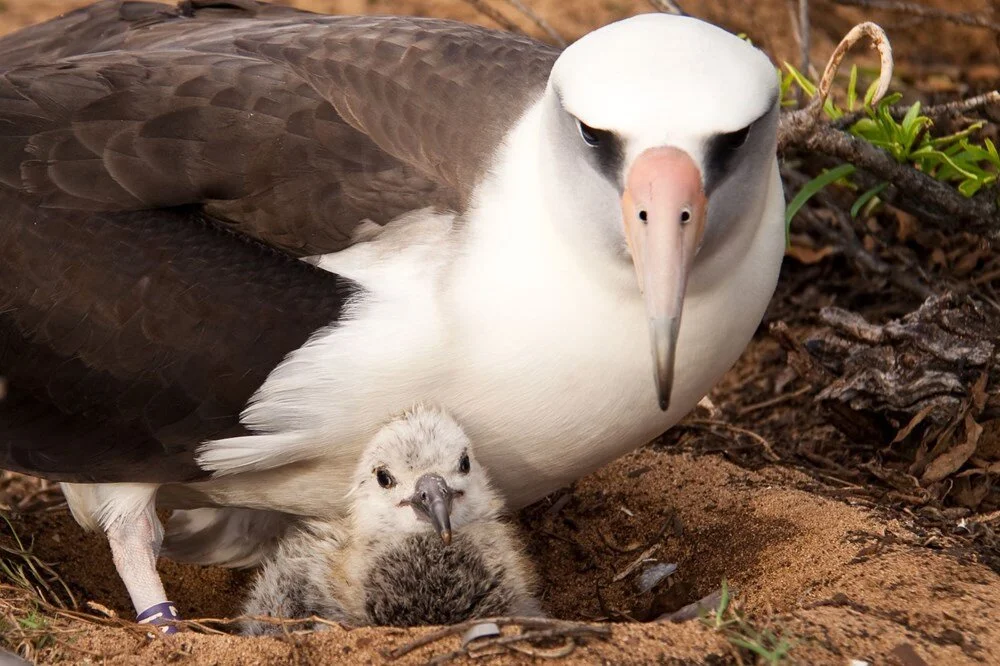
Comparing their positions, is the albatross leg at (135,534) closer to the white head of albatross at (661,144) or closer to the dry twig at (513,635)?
the dry twig at (513,635)

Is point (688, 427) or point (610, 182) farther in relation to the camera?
point (688, 427)

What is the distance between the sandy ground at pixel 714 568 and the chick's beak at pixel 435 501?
0.46m

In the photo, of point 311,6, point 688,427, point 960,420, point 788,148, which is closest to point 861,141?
point 788,148

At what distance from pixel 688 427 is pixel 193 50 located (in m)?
2.71

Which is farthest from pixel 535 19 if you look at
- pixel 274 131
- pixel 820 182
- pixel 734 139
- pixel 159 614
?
pixel 159 614

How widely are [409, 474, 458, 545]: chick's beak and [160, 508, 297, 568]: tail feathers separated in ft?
4.04

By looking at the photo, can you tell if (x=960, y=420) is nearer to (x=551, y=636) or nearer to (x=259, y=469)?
(x=551, y=636)

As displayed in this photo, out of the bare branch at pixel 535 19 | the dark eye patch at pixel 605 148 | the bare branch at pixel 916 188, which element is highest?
the dark eye patch at pixel 605 148

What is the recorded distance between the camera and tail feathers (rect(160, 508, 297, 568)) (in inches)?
221

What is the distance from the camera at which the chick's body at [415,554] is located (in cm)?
449

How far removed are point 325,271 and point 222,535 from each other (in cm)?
164

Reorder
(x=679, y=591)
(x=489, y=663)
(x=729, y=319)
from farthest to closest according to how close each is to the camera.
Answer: (x=679, y=591)
(x=729, y=319)
(x=489, y=663)

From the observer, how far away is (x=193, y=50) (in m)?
5.02

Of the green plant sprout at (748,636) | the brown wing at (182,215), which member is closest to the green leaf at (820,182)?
the brown wing at (182,215)
